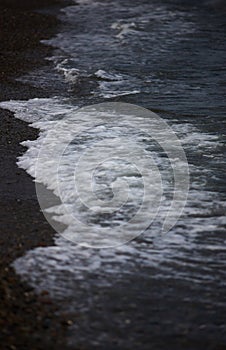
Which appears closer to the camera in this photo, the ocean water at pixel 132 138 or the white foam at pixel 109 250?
the white foam at pixel 109 250

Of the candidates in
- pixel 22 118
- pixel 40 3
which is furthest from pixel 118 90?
pixel 40 3

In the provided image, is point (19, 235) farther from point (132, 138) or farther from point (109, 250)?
point (132, 138)

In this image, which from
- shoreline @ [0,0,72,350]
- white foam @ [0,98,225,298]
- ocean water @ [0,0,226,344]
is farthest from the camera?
ocean water @ [0,0,226,344]

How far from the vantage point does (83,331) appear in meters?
3.78

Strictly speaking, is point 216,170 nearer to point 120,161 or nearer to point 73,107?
point 120,161

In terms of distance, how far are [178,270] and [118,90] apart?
4.90 m

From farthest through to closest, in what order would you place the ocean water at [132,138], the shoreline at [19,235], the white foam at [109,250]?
the ocean water at [132,138] < the white foam at [109,250] < the shoreline at [19,235]

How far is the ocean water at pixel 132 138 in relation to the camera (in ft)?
14.6

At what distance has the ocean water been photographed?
4457 millimetres

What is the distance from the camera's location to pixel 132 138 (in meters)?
7.06

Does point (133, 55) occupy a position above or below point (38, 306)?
below

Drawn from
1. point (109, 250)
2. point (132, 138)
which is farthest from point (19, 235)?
point (132, 138)

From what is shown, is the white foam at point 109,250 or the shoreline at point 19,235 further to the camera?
the white foam at point 109,250

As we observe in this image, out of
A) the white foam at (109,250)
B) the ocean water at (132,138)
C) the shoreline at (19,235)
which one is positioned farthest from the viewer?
the ocean water at (132,138)
